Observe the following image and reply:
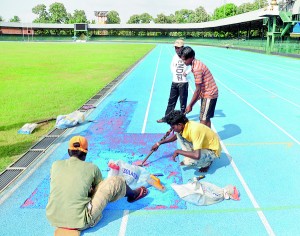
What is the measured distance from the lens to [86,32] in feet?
292

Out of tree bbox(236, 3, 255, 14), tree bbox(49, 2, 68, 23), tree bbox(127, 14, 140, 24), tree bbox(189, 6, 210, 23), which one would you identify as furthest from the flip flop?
tree bbox(49, 2, 68, 23)

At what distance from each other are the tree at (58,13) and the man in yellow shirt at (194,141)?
456ft

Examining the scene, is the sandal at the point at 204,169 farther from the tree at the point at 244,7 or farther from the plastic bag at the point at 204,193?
the tree at the point at 244,7

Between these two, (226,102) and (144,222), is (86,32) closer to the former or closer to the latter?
(226,102)

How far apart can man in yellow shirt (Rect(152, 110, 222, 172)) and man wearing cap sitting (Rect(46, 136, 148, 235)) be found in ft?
4.51

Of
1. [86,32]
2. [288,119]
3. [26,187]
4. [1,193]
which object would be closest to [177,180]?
[26,187]

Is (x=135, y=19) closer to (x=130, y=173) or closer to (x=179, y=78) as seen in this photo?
(x=179, y=78)

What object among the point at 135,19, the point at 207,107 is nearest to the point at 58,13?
the point at 135,19

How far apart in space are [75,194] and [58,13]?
5624 inches

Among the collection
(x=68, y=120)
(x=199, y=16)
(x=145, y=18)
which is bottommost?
(x=68, y=120)

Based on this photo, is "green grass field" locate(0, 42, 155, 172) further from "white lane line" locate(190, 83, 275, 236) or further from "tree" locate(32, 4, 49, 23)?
"tree" locate(32, 4, 49, 23)

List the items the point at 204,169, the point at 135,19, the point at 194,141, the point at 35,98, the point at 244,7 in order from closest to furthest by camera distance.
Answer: the point at 194,141, the point at 204,169, the point at 35,98, the point at 244,7, the point at 135,19

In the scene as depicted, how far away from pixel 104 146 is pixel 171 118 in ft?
7.92

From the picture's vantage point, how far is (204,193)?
4312 millimetres
